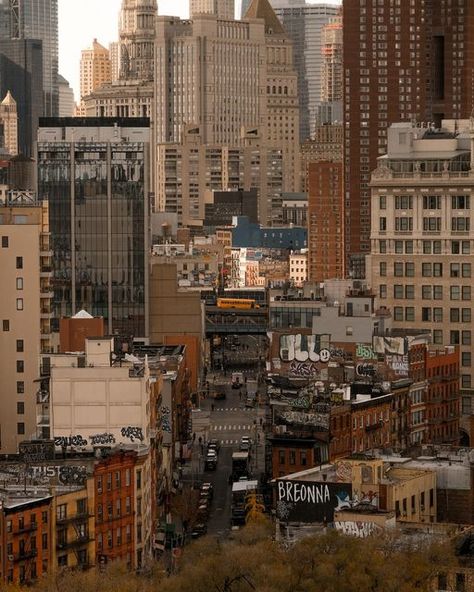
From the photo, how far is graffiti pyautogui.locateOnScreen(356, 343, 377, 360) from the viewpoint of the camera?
154125 millimetres

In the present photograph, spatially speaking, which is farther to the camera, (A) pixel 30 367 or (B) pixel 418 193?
(B) pixel 418 193

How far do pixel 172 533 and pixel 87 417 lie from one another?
24.4ft

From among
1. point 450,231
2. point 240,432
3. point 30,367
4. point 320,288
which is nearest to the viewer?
point 30,367

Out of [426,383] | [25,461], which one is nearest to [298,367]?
[426,383]

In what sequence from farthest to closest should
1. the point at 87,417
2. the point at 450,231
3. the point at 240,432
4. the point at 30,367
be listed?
1. the point at 240,432
2. the point at 450,231
3. the point at 30,367
4. the point at 87,417

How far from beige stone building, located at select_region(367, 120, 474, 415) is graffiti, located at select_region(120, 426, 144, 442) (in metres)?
46.6

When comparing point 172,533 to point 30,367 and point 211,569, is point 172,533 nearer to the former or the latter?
point 30,367

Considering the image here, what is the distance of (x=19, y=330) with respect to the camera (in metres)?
146

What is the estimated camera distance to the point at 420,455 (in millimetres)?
127375

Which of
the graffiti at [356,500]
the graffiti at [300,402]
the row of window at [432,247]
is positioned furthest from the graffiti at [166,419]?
the graffiti at [356,500]

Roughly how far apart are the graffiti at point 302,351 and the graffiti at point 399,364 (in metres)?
3.95

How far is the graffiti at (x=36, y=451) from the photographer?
118m

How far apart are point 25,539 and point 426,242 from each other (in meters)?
70.6

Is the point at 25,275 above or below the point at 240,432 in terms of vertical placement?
above
